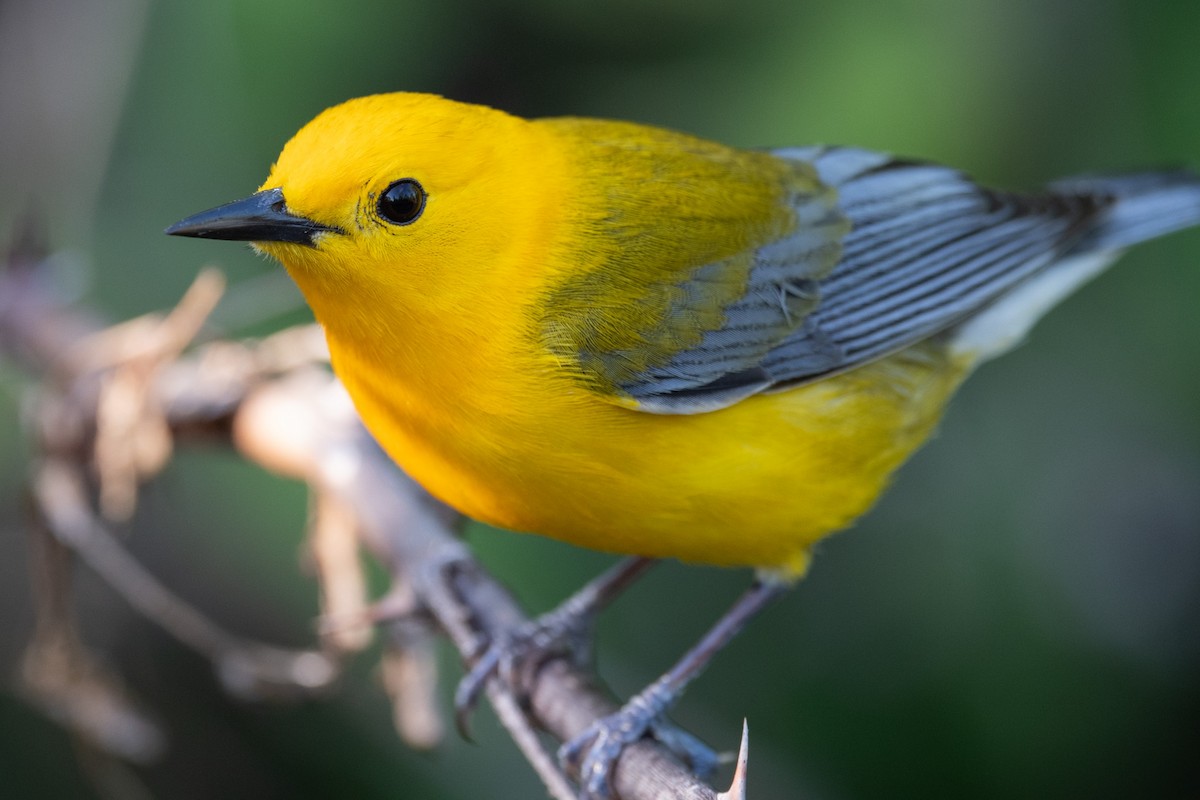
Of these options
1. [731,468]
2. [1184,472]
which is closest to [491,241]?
[731,468]

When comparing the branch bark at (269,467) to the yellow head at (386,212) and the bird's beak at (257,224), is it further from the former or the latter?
the bird's beak at (257,224)

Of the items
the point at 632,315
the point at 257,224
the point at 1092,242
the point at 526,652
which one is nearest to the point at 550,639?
the point at 526,652

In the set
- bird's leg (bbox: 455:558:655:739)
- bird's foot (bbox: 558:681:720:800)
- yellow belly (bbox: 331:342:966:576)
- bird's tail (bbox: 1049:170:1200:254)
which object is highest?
bird's tail (bbox: 1049:170:1200:254)

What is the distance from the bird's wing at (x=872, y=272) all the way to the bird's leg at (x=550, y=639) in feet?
2.37

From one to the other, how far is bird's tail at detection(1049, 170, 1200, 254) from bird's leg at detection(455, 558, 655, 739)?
1.69 metres

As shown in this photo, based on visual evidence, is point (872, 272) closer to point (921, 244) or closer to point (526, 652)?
point (921, 244)

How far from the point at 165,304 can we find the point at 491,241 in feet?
6.67

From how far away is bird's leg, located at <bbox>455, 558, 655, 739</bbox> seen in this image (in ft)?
10.00

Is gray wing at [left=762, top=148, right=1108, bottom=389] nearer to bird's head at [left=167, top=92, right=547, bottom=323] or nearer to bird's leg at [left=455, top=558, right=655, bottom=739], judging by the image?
bird's leg at [left=455, top=558, right=655, bottom=739]

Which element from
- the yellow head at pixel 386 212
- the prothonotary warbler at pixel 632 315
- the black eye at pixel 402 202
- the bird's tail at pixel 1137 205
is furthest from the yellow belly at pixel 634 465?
the bird's tail at pixel 1137 205

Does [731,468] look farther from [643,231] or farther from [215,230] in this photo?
[215,230]

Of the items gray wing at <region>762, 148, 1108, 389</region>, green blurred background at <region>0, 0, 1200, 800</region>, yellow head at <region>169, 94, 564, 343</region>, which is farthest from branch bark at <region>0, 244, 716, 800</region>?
gray wing at <region>762, 148, 1108, 389</region>

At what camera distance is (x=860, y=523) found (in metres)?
4.07

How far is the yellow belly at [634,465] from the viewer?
2.76m
